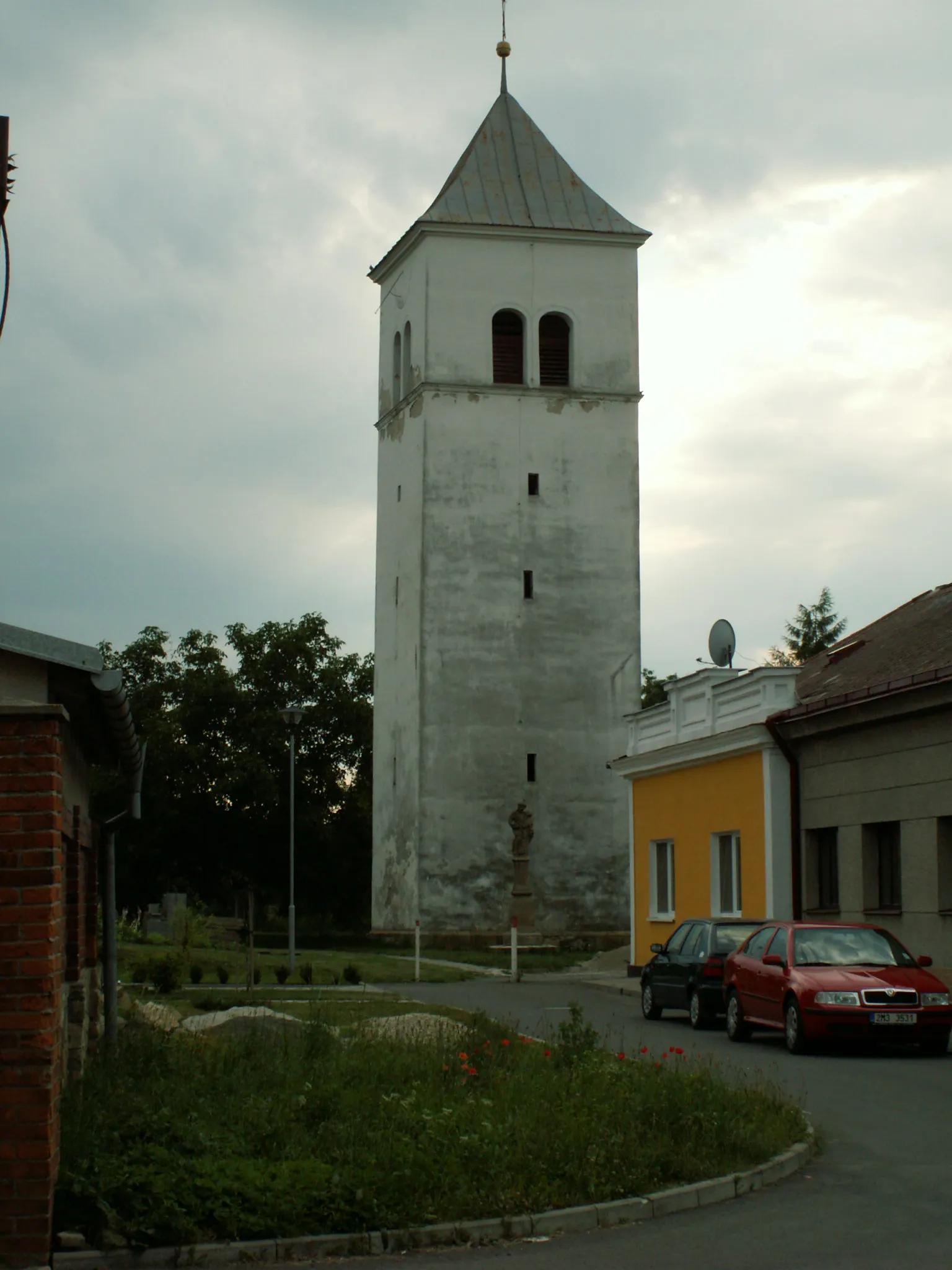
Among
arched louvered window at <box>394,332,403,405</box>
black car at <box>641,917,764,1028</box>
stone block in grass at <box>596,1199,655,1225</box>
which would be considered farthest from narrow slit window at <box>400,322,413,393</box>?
stone block in grass at <box>596,1199,655,1225</box>

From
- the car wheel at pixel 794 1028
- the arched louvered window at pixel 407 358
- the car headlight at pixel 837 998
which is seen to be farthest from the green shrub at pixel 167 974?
the arched louvered window at pixel 407 358

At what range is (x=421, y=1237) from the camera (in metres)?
9.24

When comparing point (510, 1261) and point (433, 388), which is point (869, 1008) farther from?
point (433, 388)

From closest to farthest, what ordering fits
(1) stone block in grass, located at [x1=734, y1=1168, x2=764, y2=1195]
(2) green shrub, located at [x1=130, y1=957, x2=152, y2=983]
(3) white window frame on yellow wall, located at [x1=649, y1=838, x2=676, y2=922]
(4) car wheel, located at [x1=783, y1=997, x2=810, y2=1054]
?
(1) stone block in grass, located at [x1=734, y1=1168, x2=764, y2=1195]
(4) car wheel, located at [x1=783, y1=997, x2=810, y2=1054]
(2) green shrub, located at [x1=130, y1=957, x2=152, y2=983]
(3) white window frame on yellow wall, located at [x1=649, y1=838, x2=676, y2=922]

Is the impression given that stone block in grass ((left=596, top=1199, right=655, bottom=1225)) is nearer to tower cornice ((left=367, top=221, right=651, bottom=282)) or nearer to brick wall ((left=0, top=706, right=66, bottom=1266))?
brick wall ((left=0, top=706, right=66, bottom=1266))

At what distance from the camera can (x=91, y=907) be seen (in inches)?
638

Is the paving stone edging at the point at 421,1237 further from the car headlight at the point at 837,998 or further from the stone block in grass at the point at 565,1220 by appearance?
the car headlight at the point at 837,998

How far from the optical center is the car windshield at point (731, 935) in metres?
23.9

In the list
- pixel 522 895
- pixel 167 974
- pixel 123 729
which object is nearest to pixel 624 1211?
pixel 123 729

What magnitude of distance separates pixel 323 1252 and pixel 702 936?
15.8 m

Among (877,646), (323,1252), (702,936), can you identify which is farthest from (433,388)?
(323,1252)

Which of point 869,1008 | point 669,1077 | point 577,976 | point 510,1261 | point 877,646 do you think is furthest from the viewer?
point 577,976

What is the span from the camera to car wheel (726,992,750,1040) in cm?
2169

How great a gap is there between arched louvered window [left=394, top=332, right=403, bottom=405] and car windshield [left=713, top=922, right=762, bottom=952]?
34849 millimetres
